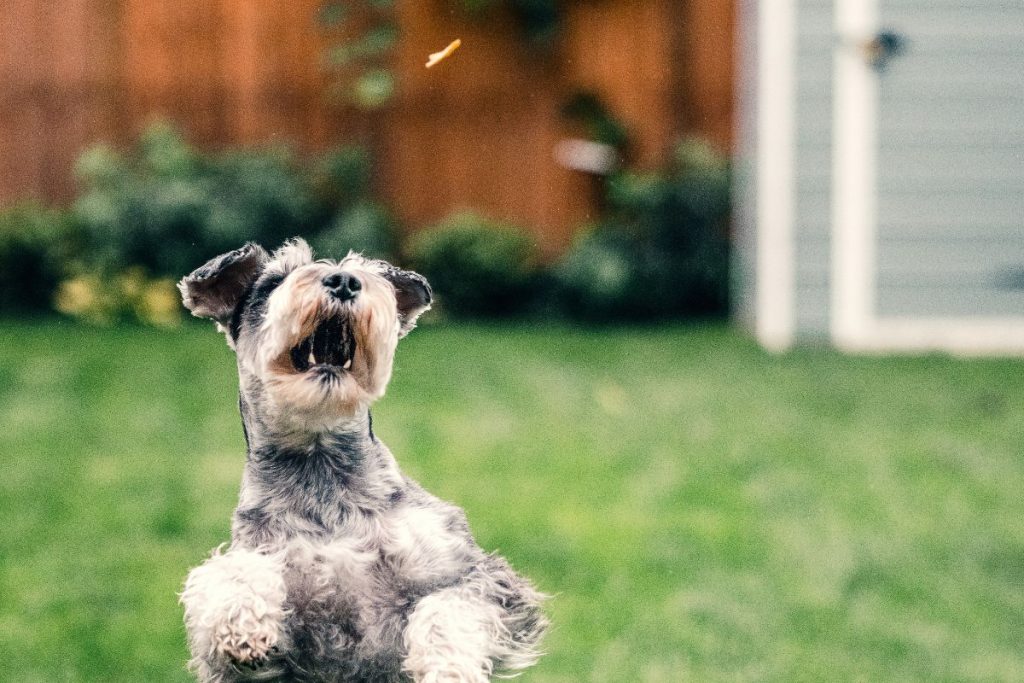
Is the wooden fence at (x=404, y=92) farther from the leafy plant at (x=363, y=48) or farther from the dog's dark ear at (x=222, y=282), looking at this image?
the dog's dark ear at (x=222, y=282)

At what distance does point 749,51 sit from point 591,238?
2164mm

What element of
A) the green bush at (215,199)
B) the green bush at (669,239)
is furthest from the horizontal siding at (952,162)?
the green bush at (215,199)

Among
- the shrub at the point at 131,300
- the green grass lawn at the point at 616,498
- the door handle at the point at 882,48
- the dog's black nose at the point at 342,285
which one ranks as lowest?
the green grass lawn at the point at 616,498

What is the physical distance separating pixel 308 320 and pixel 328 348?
23mm

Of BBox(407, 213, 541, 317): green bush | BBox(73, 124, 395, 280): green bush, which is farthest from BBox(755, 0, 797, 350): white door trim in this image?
BBox(73, 124, 395, 280): green bush

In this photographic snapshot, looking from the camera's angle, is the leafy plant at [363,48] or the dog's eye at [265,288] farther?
the leafy plant at [363,48]

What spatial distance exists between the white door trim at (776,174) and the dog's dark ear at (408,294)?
10.3m

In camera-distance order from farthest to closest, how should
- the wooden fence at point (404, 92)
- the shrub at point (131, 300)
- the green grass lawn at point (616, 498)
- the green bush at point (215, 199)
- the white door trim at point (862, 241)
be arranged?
the wooden fence at point (404, 92) → the white door trim at point (862, 241) → the green bush at point (215, 199) → the shrub at point (131, 300) → the green grass lawn at point (616, 498)

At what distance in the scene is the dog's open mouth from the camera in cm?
78

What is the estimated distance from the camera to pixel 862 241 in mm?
11070

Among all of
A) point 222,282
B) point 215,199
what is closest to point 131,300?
point 215,199

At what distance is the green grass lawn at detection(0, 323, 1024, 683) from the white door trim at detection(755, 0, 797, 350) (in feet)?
5.74

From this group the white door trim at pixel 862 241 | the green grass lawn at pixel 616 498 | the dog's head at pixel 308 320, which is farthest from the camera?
the white door trim at pixel 862 241

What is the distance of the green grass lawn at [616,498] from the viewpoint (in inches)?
190
